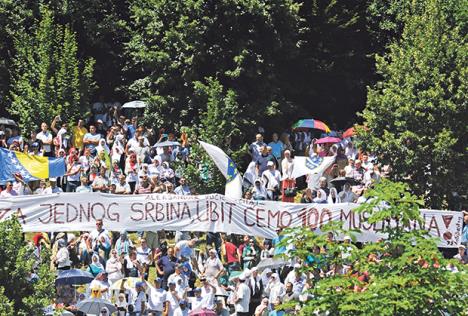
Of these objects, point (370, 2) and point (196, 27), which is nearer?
point (196, 27)

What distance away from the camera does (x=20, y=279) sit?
113 feet

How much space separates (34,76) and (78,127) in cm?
346

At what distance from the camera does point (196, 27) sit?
53.7m

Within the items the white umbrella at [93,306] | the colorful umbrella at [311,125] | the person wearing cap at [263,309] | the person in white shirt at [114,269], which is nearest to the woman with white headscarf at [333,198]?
the person wearing cap at [263,309]

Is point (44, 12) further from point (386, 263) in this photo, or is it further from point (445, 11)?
point (386, 263)

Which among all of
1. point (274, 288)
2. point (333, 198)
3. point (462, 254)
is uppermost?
point (333, 198)

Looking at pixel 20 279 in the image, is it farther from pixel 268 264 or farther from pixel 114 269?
pixel 268 264

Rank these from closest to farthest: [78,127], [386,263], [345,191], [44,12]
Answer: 1. [386,263]
2. [345,191]
3. [78,127]
4. [44,12]

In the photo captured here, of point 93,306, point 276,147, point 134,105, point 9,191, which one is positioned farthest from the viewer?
point 134,105

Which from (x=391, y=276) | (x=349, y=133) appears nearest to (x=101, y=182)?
(x=349, y=133)

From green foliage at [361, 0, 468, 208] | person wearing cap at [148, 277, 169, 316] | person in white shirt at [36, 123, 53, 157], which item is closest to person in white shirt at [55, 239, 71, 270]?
person wearing cap at [148, 277, 169, 316]

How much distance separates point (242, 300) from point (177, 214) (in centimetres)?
317

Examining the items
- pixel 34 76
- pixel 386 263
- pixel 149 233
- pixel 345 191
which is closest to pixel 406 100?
pixel 345 191

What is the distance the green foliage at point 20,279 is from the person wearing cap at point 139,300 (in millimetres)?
7118
